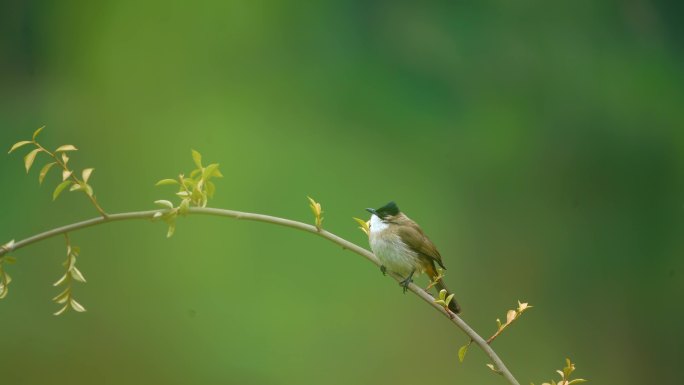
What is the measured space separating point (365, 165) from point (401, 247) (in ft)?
2.45

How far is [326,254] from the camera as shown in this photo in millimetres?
2545

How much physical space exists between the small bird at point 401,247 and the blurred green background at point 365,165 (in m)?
0.56

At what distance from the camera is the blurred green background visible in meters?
2.35

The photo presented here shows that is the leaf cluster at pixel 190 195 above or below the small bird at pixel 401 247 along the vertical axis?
below

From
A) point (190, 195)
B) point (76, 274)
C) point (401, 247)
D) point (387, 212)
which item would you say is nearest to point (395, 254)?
point (401, 247)

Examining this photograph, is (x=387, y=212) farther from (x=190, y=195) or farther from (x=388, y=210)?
(x=190, y=195)

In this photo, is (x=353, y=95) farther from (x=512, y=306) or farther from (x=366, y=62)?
(x=512, y=306)

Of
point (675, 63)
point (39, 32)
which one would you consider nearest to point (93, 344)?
point (39, 32)

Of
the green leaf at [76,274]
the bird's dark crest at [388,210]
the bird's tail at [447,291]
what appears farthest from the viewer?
the bird's dark crest at [388,210]

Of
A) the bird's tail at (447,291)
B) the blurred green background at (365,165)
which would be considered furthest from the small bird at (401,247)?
the blurred green background at (365,165)

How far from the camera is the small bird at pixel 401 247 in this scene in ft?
6.04

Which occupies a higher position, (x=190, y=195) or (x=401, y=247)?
(x=401, y=247)

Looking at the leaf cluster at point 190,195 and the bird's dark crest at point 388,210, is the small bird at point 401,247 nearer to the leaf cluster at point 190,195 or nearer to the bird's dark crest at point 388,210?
the bird's dark crest at point 388,210

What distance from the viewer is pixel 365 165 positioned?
256 centimetres
